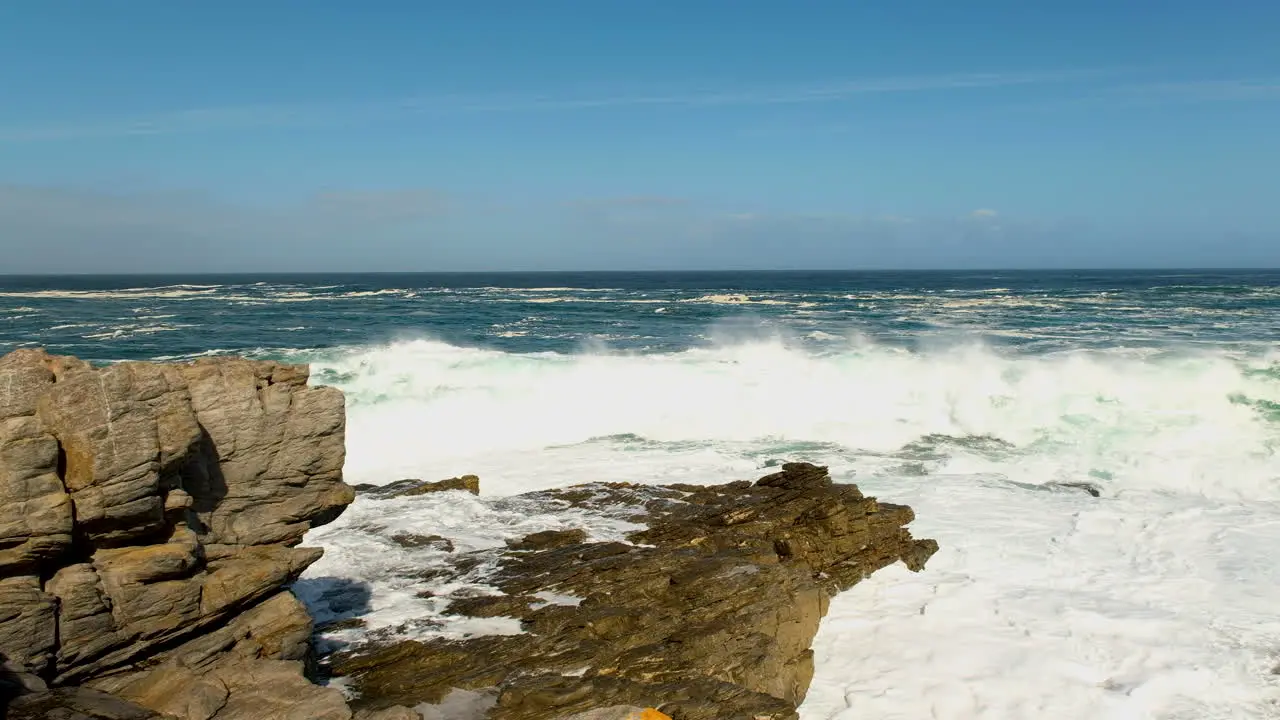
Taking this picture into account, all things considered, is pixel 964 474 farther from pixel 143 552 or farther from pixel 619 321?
pixel 619 321

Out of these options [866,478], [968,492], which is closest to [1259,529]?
[968,492]

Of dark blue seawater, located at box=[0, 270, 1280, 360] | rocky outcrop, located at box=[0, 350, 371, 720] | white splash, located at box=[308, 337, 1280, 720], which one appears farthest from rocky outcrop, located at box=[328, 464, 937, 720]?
dark blue seawater, located at box=[0, 270, 1280, 360]

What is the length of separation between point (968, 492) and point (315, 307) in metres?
56.6

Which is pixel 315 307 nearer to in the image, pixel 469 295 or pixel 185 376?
pixel 469 295

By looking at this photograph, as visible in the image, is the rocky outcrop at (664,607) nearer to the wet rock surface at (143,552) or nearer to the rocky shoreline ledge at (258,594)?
the rocky shoreline ledge at (258,594)

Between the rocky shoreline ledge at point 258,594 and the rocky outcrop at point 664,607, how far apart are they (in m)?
0.03

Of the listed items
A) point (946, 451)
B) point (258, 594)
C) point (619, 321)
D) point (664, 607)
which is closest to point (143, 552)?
point (258, 594)

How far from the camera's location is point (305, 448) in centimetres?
978

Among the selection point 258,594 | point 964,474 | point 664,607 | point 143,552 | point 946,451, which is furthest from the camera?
point 946,451

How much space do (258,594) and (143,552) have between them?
3.82ft

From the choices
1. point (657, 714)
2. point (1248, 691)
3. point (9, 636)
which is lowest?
point (1248, 691)

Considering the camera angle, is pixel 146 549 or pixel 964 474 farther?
pixel 964 474

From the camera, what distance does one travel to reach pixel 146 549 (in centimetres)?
835

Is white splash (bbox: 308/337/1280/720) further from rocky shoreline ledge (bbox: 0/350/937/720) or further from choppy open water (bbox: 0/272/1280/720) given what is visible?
rocky shoreline ledge (bbox: 0/350/937/720)
